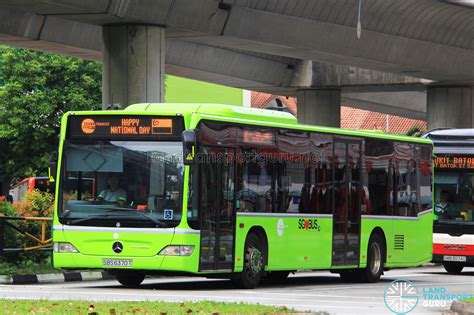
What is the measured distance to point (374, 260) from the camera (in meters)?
27.2

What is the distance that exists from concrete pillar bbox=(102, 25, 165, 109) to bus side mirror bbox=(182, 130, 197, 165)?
849 cm

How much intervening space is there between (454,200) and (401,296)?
10.8 m

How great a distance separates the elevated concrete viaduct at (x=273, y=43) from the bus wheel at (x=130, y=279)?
19.7 ft

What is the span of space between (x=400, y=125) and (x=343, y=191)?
72942 millimetres

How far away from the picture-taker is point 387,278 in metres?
29.1

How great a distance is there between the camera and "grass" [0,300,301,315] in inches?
603

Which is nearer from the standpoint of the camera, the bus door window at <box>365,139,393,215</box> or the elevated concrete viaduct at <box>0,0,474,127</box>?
the bus door window at <box>365,139,393,215</box>

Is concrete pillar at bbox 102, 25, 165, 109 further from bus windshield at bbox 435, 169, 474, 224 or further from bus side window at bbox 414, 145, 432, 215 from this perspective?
bus windshield at bbox 435, 169, 474, 224

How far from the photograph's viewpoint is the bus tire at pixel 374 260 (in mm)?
26844

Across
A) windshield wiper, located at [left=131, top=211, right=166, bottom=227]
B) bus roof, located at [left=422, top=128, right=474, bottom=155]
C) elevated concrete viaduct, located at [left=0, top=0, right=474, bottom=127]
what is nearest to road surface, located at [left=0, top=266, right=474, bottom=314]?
windshield wiper, located at [left=131, top=211, right=166, bottom=227]

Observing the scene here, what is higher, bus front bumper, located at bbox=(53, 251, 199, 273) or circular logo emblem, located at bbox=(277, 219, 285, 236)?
circular logo emblem, located at bbox=(277, 219, 285, 236)

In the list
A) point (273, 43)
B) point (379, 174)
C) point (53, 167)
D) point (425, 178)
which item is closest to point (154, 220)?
point (53, 167)

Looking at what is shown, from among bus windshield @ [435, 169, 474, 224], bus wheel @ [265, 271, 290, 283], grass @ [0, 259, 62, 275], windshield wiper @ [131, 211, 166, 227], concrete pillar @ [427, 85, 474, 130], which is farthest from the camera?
concrete pillar @ [427, 85, 474, 130]

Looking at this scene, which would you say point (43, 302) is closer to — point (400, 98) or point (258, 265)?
point (258, 265)
